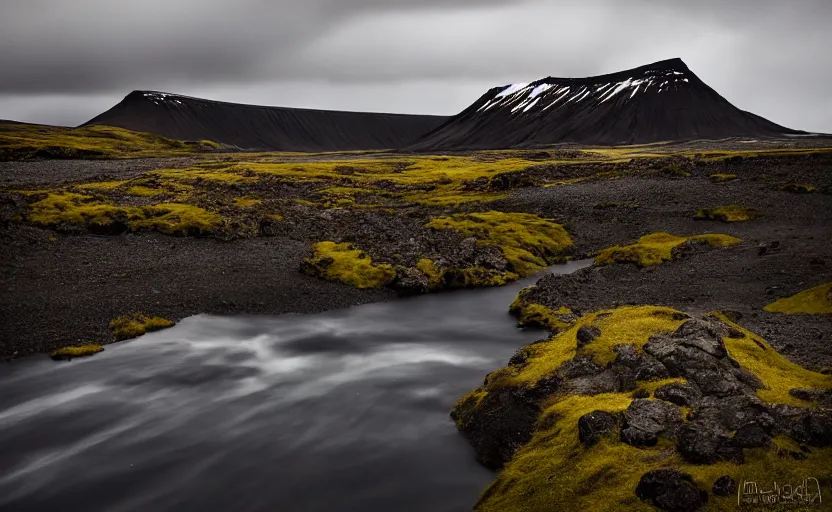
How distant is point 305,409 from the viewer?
71.4ft

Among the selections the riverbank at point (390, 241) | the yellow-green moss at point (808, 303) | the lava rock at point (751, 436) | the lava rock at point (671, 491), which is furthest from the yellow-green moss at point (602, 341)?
the yellow-green moss at point (808, 303)

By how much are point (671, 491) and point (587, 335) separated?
8.06 m

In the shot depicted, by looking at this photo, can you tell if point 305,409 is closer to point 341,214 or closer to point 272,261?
point 272,261

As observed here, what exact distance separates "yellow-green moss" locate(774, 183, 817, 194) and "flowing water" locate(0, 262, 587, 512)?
42550mm

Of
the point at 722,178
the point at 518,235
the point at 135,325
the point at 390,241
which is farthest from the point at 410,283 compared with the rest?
the point at 722,178

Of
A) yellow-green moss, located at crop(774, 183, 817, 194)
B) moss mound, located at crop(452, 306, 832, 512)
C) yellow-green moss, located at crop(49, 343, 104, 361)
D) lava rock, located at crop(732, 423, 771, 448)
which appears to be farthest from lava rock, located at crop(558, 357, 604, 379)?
yellow-green moss, located at crop(774, 183, 817, 194)

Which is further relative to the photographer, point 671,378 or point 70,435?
point 70,435

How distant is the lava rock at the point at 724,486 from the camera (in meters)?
10.6

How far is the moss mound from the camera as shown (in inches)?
442

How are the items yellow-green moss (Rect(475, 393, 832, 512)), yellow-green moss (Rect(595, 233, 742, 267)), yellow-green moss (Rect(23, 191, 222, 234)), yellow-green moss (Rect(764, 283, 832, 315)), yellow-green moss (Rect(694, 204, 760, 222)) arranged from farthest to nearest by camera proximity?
yellow-green moss (Rect(694, 204, 760, 222)) → yellow-green moss (Rect(23, 191, 222, 234)) → yellow-green moss (Rect(595, 233, 742, 267)) → yellow-green moss (Rect(764, 283, 832, 315)) → yellow-green moss (Rect(475, 393, 832, 512))

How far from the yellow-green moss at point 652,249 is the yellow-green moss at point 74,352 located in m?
30.6

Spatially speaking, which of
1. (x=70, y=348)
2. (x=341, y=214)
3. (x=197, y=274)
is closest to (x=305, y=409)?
(x=70, y=348)

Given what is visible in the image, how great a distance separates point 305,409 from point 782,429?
50.9 feet

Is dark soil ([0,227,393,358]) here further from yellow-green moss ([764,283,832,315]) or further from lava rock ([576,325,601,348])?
yellow-green moss ([764,283,832,315])
